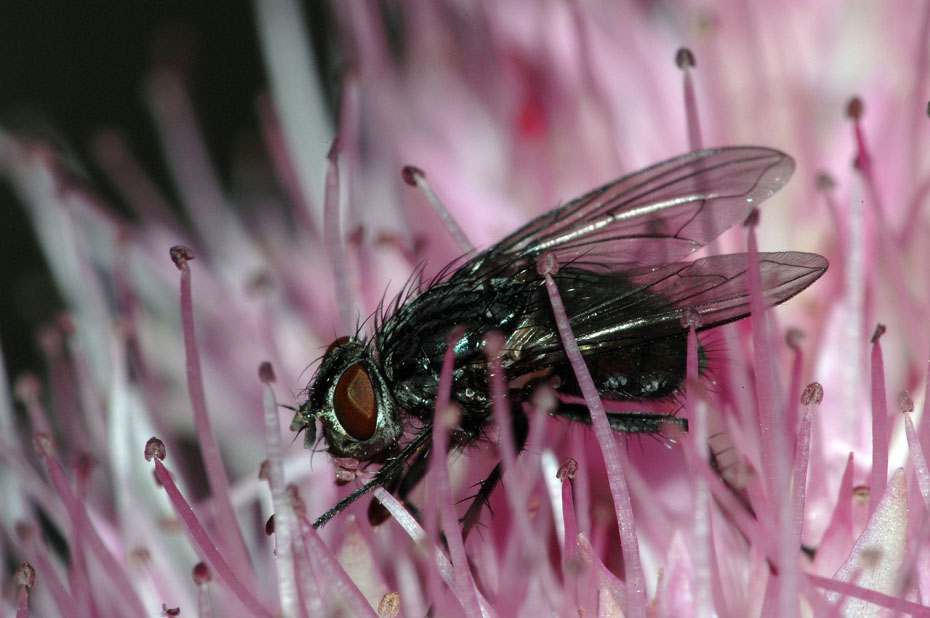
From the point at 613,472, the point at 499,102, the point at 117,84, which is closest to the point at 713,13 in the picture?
the point at 499,102

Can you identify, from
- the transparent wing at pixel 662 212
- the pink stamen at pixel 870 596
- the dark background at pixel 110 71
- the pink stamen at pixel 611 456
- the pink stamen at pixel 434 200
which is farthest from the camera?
the dark background at pixel 110 71

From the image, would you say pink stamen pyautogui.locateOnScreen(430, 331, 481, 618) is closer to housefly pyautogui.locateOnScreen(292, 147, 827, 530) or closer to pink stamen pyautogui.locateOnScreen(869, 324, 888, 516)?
housefly pyautogui.locateOnScreen(292, 147, 827, 530)

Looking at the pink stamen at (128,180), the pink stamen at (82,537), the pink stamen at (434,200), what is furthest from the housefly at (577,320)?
the pink stamen at (128,180)

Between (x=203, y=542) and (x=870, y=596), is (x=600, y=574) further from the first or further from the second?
(x=203, y=542)

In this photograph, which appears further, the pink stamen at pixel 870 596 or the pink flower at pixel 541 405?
the pink flower at pixel 541 405

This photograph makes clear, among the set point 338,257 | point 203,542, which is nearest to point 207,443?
point 203,542

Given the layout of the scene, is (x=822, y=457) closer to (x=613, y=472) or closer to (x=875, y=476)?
(x=875, y=476)

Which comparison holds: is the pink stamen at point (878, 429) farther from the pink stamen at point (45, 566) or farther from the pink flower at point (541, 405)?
the pink stamen at point (45, 566)
